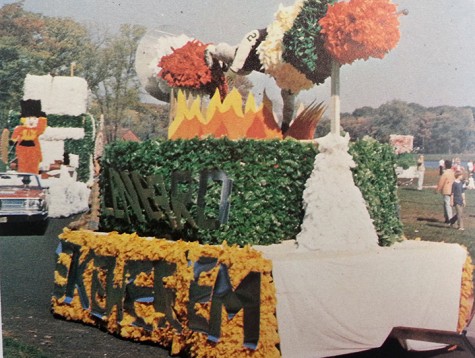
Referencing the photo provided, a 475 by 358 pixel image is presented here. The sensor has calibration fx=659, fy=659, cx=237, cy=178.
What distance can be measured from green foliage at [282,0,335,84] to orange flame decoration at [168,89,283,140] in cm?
57

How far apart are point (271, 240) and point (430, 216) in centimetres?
128

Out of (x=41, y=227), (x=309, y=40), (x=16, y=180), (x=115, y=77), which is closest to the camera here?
(x=309, y=40)

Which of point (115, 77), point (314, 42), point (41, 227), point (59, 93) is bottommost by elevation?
point (41, 227)

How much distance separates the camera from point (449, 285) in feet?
15.9

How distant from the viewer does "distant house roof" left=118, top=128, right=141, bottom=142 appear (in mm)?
5828

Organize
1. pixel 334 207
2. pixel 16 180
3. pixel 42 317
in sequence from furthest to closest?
pixel 16 180 < pixel 42 317 < pixel 334 207

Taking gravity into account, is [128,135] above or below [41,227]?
above

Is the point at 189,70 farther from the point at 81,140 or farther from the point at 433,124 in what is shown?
the point at 433,124

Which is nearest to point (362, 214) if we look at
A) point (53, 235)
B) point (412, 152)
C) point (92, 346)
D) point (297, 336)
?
point (412, 152)

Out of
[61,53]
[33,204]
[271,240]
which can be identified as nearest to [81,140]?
[33,204]

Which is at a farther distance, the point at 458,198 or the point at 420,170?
the point at 420,170

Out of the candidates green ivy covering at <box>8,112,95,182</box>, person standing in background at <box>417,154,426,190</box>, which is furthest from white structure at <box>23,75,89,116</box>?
person standing in background at <box>417,154,426,190</box>

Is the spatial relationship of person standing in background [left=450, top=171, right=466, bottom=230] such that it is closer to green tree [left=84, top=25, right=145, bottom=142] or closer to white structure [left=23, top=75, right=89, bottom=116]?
green tree [left=84, top=25, right=145, bottom=142]

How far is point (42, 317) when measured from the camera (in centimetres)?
551
